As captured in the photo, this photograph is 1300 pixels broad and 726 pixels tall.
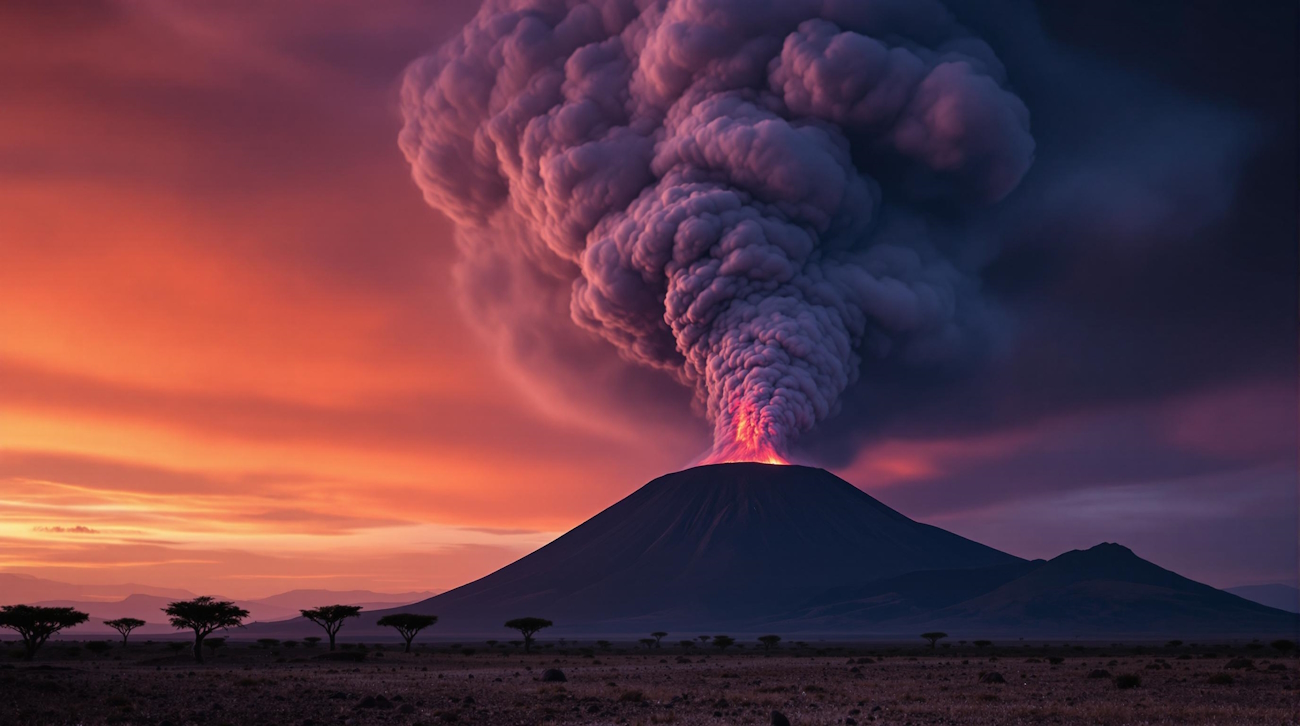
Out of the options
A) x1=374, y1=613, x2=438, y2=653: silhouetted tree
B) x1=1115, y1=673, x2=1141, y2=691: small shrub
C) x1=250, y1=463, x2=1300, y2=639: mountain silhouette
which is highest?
x1=250, y1=463, x2=1300, y2=639: mountain silhouette

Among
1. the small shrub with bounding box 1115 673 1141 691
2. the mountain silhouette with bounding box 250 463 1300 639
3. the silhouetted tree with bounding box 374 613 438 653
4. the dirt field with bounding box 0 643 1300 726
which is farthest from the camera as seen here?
the mountain silhouette with bounding box 250 463 1300 639

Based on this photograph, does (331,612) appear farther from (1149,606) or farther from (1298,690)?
(1149,606)

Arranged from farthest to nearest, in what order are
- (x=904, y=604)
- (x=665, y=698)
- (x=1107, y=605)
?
(x=904, y=604) < (x=1107, y=605) < (x=665, y=698)

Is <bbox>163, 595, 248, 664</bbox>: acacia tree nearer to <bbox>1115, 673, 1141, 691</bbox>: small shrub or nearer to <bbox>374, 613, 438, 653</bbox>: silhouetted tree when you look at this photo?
<bbox>374, 613, 438, 653</bbox>: silhouetted tree

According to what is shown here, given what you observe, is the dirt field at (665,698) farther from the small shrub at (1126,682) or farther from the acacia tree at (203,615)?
the acacia tree at (203,615)

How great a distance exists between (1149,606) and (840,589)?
179ft

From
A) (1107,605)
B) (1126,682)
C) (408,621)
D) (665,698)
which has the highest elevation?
(1107,605)

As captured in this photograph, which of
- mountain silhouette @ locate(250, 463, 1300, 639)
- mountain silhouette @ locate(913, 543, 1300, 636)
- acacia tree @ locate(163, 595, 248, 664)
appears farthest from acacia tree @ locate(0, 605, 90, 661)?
mountain silhouette @ locate(913, 543, 1300, 636)

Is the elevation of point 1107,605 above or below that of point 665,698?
above

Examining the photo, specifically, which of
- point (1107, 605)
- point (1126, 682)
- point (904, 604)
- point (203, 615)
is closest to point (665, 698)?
point (1126, 682)

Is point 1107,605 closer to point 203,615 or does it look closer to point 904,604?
point 904,604

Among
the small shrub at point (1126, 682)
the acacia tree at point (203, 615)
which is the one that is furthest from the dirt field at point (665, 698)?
the acacia tree at point (203, 615)

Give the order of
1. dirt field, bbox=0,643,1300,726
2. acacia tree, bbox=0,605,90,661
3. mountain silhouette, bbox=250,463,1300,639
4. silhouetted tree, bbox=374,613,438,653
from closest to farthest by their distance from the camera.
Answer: dirt field, bbox=0,643,1300,726
acacia tree, bbox=0,605,90,661
silhouetted tree, bbox=374,613,438,653
mountain silhouette, bbox=250,463,1300,639

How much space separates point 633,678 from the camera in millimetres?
42250
